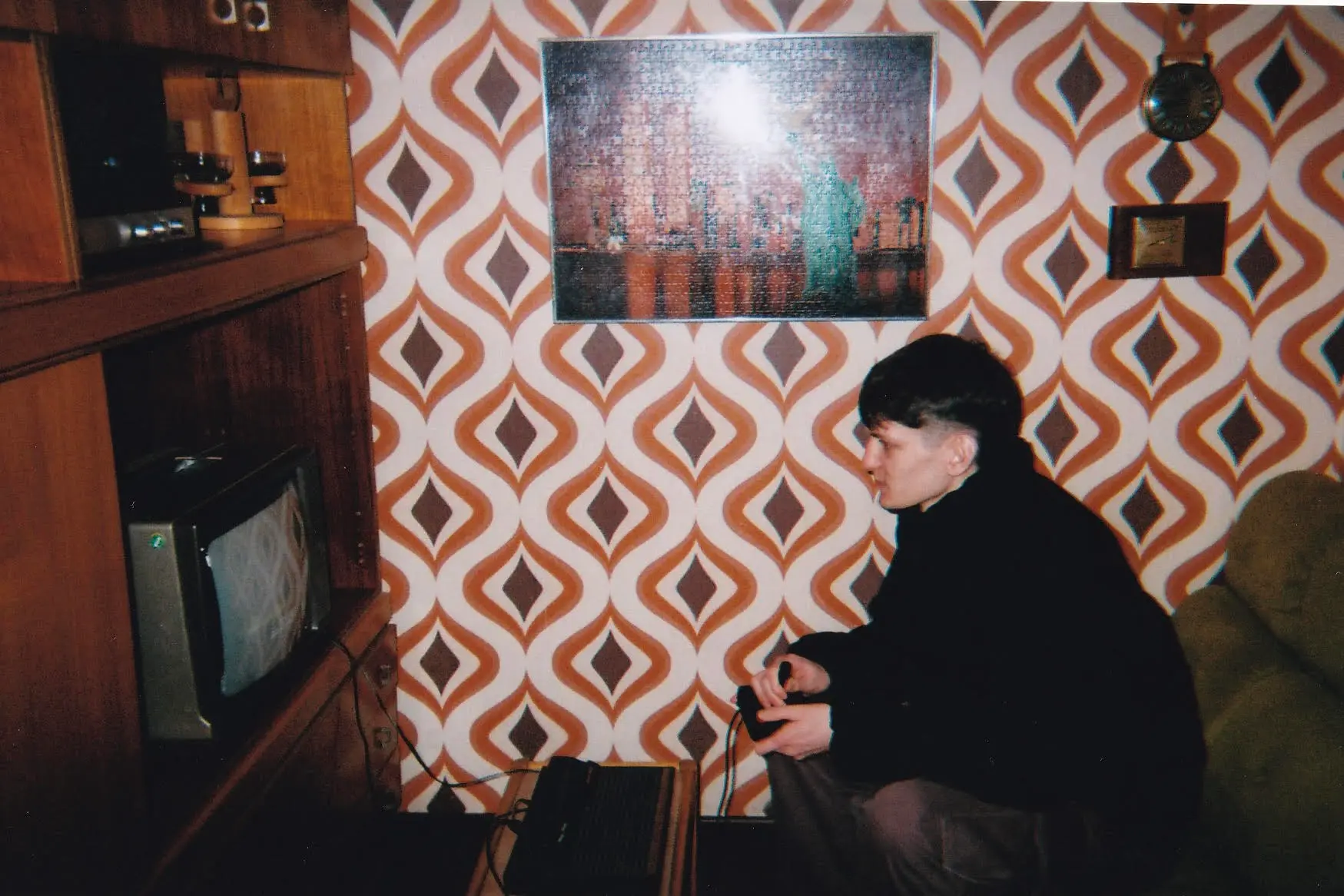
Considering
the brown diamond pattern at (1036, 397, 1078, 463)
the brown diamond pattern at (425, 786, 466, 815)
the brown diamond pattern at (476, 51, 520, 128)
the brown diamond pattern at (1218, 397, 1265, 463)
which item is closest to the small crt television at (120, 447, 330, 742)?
the brown diamond pattern at (425, 786, 466, 815)

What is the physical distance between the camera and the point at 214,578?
154cm

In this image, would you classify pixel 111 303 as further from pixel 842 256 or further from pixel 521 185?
pixel 842 256

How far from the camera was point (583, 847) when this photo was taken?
1804 mm

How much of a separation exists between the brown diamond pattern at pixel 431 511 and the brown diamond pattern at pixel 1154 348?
1.63 metres

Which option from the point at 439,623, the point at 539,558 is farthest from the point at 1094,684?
the point at 439,623

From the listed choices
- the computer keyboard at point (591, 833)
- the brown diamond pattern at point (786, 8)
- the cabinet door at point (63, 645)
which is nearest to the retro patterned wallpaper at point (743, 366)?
the brown diamond pattern at point (786, 8)

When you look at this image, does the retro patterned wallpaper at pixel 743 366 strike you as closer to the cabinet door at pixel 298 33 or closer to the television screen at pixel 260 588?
the cabinet door at pixel 298 33

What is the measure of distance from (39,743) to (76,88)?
86cm

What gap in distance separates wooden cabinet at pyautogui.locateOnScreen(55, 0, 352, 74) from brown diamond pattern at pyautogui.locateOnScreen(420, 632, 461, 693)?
4.37 feet

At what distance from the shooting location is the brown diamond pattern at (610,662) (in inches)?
91.8

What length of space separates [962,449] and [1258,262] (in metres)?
0.91

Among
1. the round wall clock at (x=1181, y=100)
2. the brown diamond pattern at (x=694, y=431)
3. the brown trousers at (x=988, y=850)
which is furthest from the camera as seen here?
the brown diamond pattern at (x=694, y=431)

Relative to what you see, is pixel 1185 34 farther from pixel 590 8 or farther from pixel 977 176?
pixel 590 8

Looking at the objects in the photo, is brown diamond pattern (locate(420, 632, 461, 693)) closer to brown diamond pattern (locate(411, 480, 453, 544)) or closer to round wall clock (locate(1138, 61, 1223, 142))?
brown diamond pattern (locate(411, 480, 453, 544))
